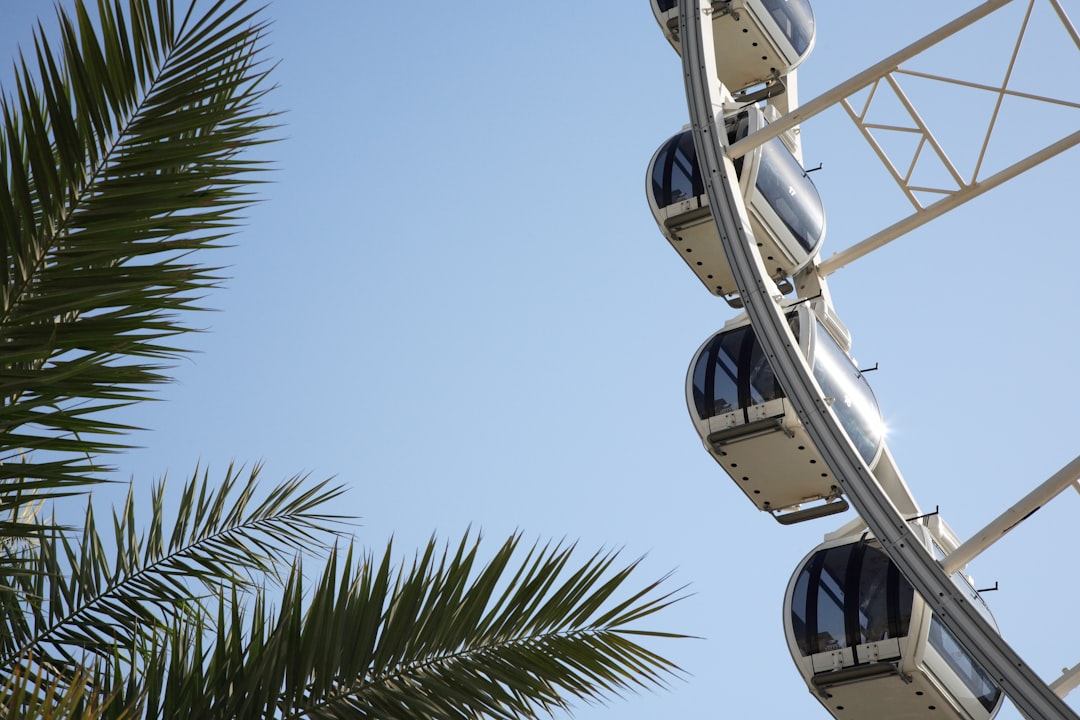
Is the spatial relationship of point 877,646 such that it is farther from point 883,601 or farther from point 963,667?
point 963,667

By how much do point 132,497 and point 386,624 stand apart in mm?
2099

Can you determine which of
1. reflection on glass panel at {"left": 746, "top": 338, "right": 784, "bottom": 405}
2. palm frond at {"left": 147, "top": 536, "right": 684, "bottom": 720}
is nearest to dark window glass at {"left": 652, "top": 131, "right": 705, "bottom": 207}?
reflection on glass panel at {"left": 746, "top": 338, "right": 784, "bottom": 405}

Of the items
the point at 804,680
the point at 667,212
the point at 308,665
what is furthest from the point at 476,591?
the point at 667,212

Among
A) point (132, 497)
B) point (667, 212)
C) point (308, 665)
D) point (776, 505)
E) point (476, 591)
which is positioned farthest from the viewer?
point (667, 212)

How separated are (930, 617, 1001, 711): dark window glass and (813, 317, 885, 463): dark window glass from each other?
135cm

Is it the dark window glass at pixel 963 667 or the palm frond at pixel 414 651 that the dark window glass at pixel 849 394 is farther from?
the palm frond at pixel 414 651

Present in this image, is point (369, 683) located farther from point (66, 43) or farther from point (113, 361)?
point (66, 43)

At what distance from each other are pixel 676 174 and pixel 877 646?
4427mm

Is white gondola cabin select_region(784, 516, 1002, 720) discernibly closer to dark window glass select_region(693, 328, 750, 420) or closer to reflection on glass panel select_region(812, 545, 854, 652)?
reflection on glass panel select_region(812, 545, 854, 652)

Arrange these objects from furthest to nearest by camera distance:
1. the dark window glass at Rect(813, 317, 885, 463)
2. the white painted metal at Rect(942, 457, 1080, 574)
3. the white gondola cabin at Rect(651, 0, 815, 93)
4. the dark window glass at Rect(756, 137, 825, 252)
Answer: the white gondola cabin at Rect(651, 0, 815, 93)
the dark window glass at Rect(756, 137, 825, 252)
the dark window glass at Rect(813, 317, 885, 463)
the white painted metal at Rect(942, 457, 1080, 574)

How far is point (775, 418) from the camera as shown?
9.47 m

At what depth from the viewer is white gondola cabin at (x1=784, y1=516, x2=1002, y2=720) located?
28.0 ft

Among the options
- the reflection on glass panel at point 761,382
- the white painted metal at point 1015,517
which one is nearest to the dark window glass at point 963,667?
the white painted metal at point 1015,517

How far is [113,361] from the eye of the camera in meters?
3.51
